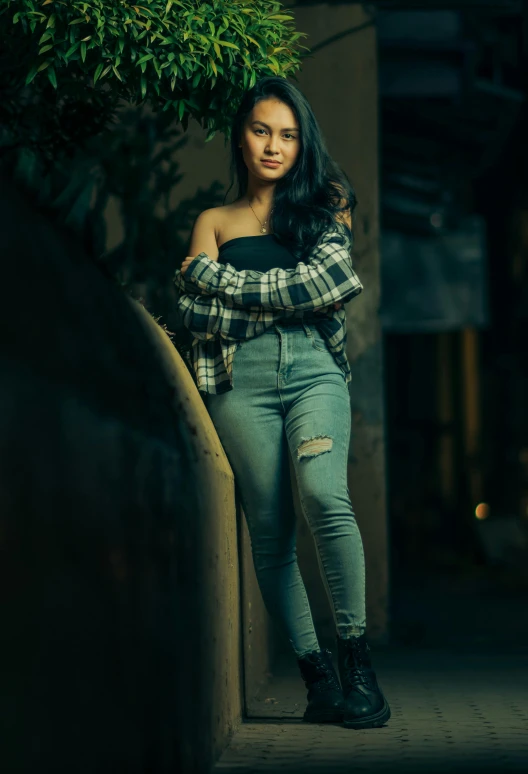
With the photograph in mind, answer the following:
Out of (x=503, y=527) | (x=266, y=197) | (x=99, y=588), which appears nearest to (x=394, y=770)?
(x=99, y=588)

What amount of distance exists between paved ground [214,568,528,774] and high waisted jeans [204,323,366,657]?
0.36 meters

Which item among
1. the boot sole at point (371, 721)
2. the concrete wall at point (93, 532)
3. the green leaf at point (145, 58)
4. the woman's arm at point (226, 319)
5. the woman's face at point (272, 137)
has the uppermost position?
the green leaf at point (145, 58)

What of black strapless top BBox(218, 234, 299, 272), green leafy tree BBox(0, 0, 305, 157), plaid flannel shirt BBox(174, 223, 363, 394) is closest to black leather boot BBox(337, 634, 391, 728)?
plaid flannel shirt BBox(174, 223, 363, 394)

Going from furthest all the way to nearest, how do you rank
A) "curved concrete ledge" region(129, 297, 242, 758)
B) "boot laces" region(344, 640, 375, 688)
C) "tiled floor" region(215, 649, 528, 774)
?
"boot laces" region(344, 640, 375, 688)
"curved concrete ledge" region(129, 297, 242, 758)
"tiled floor" region(215, 649, 528, 774)

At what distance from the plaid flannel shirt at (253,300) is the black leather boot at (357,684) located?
0.89m

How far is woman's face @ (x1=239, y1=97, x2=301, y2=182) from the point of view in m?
4.23

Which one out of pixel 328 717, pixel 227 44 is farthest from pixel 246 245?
pixel 328 717

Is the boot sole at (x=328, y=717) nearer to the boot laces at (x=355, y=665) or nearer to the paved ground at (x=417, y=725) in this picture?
the paved ground at (x=417, y=725)

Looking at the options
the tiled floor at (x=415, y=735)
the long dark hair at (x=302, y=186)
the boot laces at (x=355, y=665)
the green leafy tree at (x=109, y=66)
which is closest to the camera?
the tiled floor at (x=415, y=735)

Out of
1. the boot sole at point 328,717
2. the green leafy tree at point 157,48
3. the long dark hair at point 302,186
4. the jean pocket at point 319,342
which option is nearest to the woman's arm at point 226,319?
the jean pocket at point 319,342

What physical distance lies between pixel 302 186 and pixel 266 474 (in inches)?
36.9

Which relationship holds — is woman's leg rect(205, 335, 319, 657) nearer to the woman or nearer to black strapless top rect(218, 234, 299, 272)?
the woman

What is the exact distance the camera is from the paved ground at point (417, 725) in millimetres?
3578

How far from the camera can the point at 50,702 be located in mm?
2492
